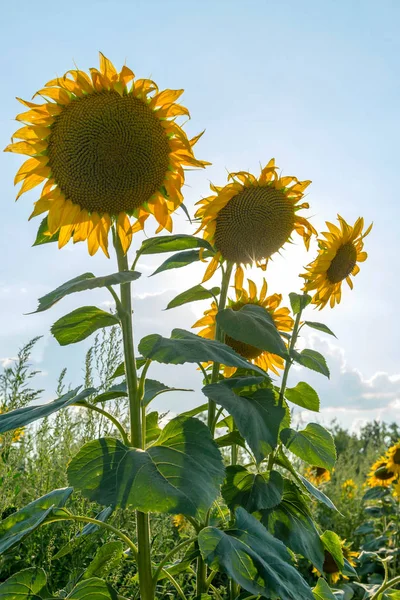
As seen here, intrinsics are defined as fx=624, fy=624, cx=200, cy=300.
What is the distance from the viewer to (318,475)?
212 inches

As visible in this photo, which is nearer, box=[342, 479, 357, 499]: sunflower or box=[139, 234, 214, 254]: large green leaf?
box=[139, 234, 214, 254]: large green leaf

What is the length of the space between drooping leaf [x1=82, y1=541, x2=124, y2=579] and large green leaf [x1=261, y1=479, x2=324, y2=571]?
0.41 meters

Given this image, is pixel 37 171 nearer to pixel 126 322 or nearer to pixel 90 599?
pixel 126 322

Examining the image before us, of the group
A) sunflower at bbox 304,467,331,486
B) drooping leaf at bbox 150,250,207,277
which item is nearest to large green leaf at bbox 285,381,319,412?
drooping leaf at bbox 150,250,207,277

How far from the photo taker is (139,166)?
66.9 inches

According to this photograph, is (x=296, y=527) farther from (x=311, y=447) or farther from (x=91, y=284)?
(x=91, y=284)

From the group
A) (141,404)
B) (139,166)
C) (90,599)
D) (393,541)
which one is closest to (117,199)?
(139,166)

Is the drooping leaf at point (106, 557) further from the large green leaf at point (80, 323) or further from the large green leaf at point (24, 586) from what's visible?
the large green leaf at point (80, 323)

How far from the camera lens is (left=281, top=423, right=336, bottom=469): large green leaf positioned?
6.15 ft

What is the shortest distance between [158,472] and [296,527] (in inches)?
26.8

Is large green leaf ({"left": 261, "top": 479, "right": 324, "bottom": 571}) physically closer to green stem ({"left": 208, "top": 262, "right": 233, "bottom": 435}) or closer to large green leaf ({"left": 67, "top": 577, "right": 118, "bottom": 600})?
green stem ({"left": 208, "top": 262, "right": 233, "bottom": 435})

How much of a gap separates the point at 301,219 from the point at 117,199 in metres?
0.72

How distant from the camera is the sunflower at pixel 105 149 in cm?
167

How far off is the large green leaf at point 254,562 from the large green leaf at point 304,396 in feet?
2.34
